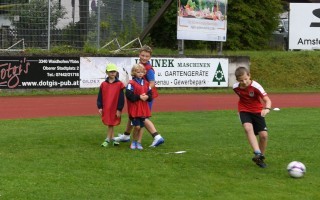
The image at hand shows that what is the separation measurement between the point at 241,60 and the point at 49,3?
8.45m

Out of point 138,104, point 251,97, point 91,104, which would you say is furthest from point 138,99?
point 91,104

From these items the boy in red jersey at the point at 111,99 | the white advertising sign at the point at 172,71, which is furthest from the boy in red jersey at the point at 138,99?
the white advertising sign at the point at 172,71

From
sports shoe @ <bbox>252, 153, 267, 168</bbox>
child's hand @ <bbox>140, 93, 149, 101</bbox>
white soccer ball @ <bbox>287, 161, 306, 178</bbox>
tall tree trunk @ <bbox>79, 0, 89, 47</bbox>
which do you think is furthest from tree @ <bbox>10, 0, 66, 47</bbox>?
white soccer ball @ <bbox>287, 161, 306, 178</bbox>

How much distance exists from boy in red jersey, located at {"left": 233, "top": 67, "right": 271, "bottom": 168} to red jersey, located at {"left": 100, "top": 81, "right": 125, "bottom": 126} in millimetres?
2539

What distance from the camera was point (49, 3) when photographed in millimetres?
26203

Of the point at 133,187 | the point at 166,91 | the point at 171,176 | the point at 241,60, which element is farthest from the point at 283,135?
the point at 241,60

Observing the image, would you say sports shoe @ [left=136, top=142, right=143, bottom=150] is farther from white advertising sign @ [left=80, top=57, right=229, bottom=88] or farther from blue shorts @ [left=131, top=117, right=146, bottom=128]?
white advertising sign @ [left=80, top=57, right=229, bottom=88]

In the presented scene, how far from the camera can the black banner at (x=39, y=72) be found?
76.8ft

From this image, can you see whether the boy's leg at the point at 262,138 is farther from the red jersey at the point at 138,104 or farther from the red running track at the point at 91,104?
the red running track at the point at 91,104

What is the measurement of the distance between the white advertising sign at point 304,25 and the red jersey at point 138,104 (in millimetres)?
22214

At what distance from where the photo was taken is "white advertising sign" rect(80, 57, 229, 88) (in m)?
24.8

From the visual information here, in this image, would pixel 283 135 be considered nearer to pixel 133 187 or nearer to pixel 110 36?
pixel 133 187

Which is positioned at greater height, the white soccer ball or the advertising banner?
the advertising banner

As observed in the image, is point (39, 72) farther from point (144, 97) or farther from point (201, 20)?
point (144, 97)
